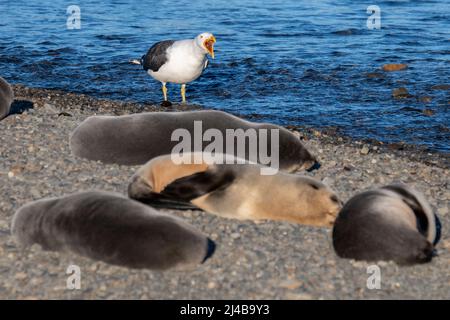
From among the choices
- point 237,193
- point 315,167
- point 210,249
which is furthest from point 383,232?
point 315,167

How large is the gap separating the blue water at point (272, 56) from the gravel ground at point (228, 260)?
3892 mm

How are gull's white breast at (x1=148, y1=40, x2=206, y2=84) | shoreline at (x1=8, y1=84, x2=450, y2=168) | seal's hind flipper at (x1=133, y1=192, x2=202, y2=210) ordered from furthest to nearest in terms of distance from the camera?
gull's white breast at (x1=148, y1=40, x2=206, y2=84), shoreline at (x1=8, y1=84, x2=450, y2=168), seal's hind flipper at (x1=133, y1=192, x2=202, y2=210)

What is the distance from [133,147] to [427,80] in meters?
7.79

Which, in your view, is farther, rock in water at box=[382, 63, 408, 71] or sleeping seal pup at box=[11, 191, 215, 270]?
rock in water at box=[382, 63, 408, 71]

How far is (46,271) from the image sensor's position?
18.9ft

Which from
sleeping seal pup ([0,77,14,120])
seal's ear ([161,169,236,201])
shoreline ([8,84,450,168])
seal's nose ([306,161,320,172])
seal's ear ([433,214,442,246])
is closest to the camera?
seal's ear ([433,214,442,246])

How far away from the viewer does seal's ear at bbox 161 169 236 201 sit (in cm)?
682

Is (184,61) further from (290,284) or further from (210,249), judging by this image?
(290,284)

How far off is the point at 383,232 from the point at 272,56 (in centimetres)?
1136

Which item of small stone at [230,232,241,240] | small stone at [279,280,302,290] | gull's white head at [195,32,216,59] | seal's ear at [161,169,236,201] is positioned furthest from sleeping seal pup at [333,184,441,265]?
gull's white head at [195,32,216,59]

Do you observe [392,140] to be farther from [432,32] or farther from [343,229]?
[432,32]

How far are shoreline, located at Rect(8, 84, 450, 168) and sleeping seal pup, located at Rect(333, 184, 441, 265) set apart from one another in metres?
3.78

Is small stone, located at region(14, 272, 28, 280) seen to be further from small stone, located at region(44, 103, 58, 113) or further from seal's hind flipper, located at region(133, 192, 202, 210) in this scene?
small stone, located at region(44, 103, 58, 113)
